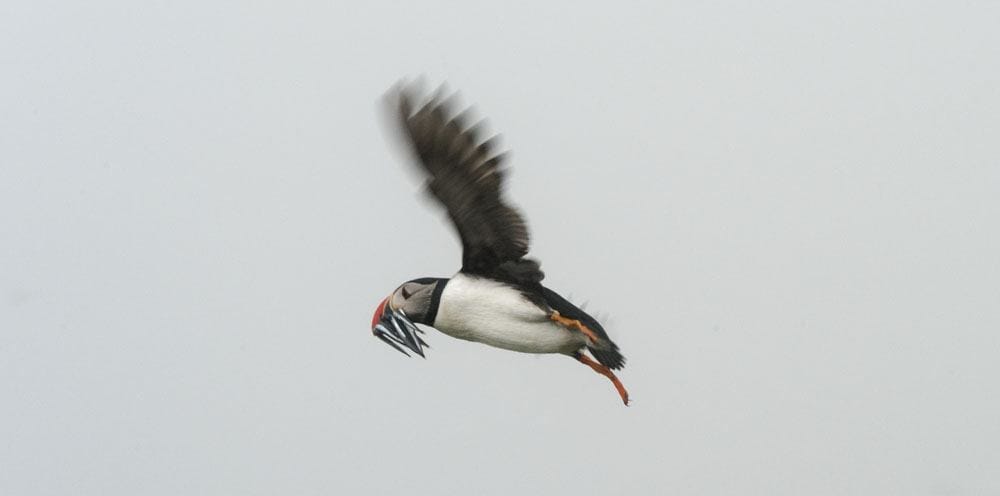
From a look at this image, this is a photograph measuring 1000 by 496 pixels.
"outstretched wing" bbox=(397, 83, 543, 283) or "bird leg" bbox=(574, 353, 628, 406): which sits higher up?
"outstretched wing" bbox=(397, 83, 543, 283)

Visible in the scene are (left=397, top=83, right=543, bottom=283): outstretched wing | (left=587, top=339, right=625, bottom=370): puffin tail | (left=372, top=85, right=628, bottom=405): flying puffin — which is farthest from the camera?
(left=587, top=339, right=625, bottom=370): puffin tail

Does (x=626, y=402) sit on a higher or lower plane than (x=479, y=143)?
lower

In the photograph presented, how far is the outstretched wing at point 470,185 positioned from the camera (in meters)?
12.6

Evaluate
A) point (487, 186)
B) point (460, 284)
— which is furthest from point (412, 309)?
point (487, 186)

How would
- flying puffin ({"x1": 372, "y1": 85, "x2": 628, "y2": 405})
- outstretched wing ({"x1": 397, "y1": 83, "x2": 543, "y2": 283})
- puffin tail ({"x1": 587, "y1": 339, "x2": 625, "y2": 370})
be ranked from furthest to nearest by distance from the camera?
1. puffin tail ({"x1": 587, "y1": 339, "x2": 625, "y2": 370})
2. flying puffin ({"x1": 372, "y1": 85, "x2": 628, "y2": 405})
3. outstretched wing ({"x1": 397, "y1": 83, "x2": 543, "y2": 283})

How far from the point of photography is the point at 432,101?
12555 millimetres

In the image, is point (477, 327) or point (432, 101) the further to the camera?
point (477, 327)

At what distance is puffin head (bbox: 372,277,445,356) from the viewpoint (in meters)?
14.1

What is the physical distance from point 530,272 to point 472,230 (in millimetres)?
639

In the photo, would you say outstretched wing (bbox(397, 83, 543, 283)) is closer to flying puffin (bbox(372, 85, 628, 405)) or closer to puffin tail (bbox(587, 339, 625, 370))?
flying puffin (bbox(372, 85, 628, 405))

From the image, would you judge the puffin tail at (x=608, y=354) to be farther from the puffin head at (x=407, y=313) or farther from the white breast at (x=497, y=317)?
the puffin head at (x=407, y=313)

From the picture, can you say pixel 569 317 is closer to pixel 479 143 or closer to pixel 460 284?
pixel 460 284

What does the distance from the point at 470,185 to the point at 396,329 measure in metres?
1.71

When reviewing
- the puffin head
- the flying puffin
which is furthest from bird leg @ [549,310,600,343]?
the puffin head
